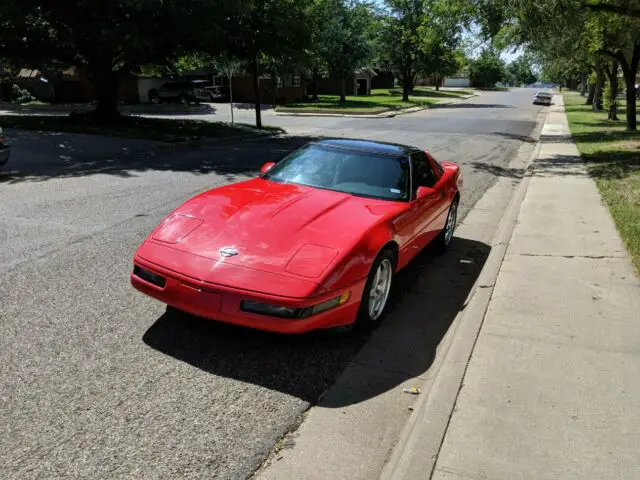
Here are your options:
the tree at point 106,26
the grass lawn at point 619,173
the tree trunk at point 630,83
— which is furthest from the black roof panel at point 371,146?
the tree trunk at point 630,83

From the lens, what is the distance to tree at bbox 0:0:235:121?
55.1 feet

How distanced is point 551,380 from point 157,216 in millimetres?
5775

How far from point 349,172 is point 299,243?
5.28ft

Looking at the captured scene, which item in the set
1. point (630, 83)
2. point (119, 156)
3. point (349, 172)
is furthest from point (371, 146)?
point (630, 83)

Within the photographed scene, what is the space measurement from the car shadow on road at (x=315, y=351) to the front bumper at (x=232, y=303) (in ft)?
0.96

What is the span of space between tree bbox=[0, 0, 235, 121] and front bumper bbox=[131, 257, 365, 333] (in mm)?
14128

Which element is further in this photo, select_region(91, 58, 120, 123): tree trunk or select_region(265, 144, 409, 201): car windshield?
select_region(91, 58, 120, 123): tree trunk

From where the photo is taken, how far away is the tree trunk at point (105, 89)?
21.2m

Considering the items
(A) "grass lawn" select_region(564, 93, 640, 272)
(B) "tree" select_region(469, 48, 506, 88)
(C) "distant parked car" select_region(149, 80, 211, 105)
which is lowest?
(A) "grass lawn" select_region(564, 93, 640, 272)

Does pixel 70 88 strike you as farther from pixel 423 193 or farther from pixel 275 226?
pixel 275 226

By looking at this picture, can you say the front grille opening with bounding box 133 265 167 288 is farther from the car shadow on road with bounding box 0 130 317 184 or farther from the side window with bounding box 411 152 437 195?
the car shadow on road with bounding box 0 130 317 184

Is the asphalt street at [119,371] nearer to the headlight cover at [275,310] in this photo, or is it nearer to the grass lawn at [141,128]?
the headlight cover at [275,310]

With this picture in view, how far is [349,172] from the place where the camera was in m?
5.59

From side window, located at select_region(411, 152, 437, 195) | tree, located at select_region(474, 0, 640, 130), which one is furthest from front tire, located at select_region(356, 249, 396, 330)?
tree, located at select_region(474, 0, 640, 130)
